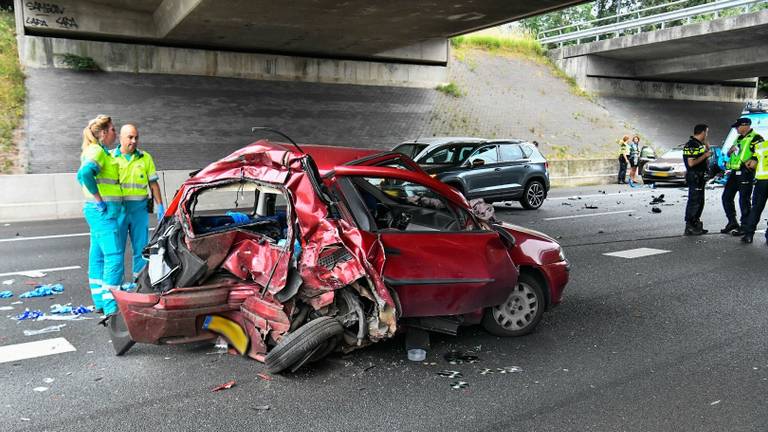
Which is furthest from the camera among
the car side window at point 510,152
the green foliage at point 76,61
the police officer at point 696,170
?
the green foliage at point 76,61

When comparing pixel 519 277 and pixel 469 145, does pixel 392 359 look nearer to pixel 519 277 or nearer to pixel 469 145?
pixel 519 277

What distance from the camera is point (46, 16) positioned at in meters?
18.9

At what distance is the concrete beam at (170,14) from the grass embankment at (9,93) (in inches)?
176

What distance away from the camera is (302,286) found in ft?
14.5

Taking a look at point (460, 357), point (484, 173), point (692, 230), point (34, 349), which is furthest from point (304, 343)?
point (484, 173)

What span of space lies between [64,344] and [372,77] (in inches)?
871

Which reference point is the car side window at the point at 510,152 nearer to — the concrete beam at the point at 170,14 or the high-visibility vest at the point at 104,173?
the concrete beam at the point at 170,14

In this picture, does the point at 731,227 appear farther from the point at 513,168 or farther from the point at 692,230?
the point at 513,168

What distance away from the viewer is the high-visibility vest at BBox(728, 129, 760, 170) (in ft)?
34.1

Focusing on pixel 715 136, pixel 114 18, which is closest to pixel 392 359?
pixel 114 18

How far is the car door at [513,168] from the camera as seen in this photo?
577 inches

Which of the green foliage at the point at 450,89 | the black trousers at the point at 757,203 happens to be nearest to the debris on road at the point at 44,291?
the black trousers at the point at 757,203

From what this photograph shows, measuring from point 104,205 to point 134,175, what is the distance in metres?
0.43

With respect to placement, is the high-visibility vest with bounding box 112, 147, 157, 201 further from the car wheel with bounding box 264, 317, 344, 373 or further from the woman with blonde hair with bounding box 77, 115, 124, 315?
the car wheel with bounding box 264, 317, 344, 373
